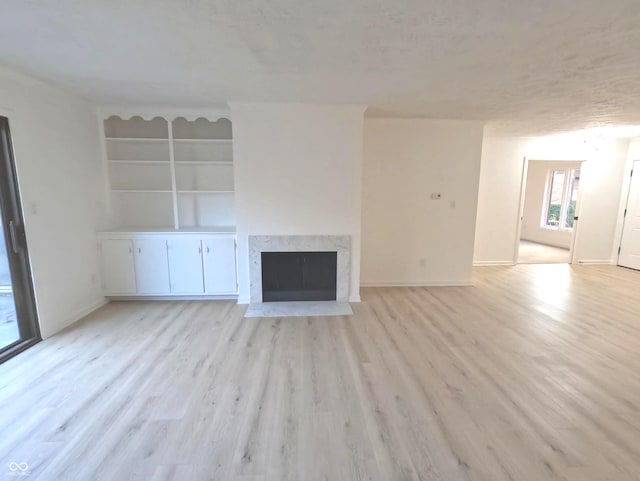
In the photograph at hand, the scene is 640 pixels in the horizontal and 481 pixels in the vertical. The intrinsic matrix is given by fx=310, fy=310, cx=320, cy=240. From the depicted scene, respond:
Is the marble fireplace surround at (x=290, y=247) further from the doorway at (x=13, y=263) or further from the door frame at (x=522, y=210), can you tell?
the door frame at (x=522, y=210)

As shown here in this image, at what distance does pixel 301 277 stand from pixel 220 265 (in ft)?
3.58

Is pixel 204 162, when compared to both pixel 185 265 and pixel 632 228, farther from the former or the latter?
pixel 632 228

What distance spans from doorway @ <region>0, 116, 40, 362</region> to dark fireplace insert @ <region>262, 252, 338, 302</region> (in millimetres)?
2372

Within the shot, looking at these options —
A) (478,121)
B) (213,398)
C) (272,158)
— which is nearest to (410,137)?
(478,121)

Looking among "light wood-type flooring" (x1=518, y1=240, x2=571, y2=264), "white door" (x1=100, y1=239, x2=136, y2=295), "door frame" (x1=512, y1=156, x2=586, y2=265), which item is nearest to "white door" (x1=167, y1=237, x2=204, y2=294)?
"white door" (x1=100, y1=239, x2=136, y2=295)

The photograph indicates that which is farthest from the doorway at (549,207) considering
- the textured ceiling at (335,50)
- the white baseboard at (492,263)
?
the textured ceiling at (335,50)

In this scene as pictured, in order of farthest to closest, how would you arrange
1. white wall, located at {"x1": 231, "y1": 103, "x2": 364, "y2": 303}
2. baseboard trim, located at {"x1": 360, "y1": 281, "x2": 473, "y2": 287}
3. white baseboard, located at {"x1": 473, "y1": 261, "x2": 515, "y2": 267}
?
white baseboard, located at {"x1": 473, "y1": 261, "x2": 515, "y2": 267} → baseboard trim, located at {"x1": 360, "y1": 281, "x2": 473, "y2": 287} → white wall, located at {"x1": 231, "y1": 103, "x2": 364, "y2": 303}

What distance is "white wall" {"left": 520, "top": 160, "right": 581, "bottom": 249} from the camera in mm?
8305

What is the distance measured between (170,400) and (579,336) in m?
3.92

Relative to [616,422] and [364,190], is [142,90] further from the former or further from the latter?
[616,422]

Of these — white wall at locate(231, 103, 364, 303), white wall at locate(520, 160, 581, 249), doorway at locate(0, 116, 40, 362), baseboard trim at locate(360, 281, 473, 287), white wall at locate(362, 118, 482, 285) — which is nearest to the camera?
doorway at locate(0, 116, 40, 362)

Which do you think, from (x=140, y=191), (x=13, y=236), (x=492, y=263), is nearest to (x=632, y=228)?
(x=492, y=263)

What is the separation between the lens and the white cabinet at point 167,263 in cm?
400

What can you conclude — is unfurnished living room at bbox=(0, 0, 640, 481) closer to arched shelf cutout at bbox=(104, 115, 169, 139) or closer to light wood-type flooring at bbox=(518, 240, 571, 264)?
arched shelf cutout at bbox=(104, 115, 169, 139)
